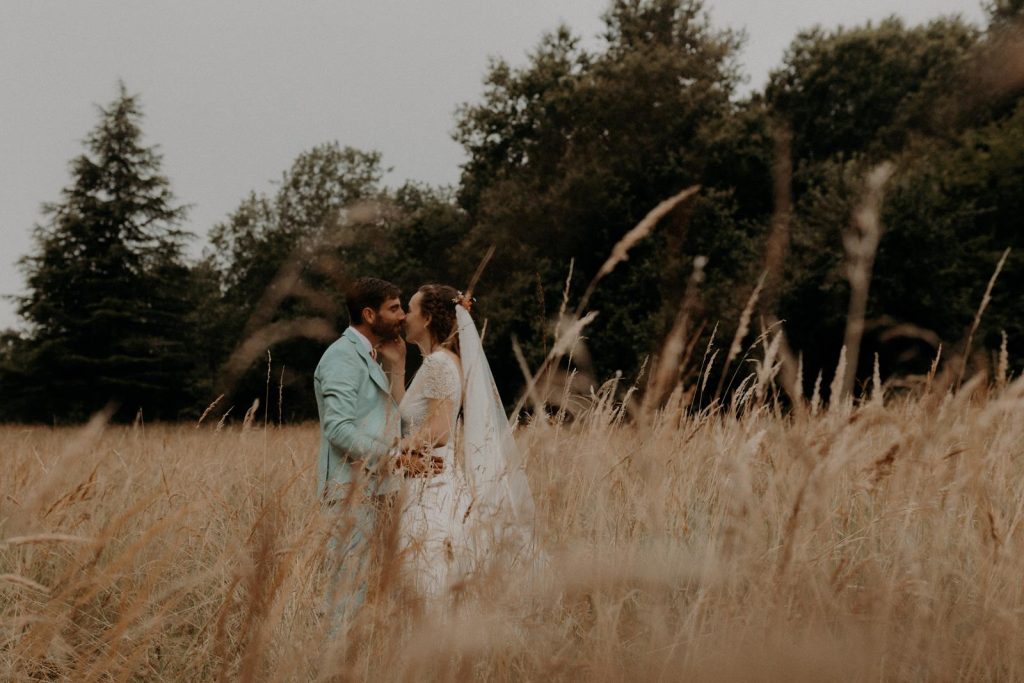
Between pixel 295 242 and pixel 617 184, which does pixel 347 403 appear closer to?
pixel 295 242

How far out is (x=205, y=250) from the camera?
29.7m

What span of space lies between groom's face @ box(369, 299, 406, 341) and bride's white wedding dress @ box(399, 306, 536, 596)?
0.36m

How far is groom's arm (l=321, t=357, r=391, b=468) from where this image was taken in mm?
3387

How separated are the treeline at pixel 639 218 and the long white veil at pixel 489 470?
37.6 feet

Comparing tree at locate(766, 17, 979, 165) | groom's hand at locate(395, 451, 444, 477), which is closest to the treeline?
tree at locate(766, 17, 979, 165)

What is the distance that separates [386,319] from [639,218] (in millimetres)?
17161

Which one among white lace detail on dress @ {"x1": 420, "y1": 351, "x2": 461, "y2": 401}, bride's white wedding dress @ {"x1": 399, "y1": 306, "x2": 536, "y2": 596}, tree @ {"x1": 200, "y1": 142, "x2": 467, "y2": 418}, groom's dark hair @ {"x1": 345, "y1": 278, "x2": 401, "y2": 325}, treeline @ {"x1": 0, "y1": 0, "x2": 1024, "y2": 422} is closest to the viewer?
bride's white wedding dress @ {"x1": 399, "y1": 306, "x2": 536, "y2": 596}

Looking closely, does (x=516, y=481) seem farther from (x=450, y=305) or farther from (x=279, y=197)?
(x=279, y=197)

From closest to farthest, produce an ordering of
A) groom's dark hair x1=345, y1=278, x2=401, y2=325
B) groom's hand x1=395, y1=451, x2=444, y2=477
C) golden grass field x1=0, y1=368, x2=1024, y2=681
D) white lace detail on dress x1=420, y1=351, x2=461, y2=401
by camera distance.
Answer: golden grass field x1=0, y1=368, x2=1024, y2=681
groom's hand x1=395, y1=451, x2=444, y2=477
white lace detail on dress x1=420, y1=351, x2=461, y2=401
groom's dark hair x1=345, y1=278, x2=401, y2=325

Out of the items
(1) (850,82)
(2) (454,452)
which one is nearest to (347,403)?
(2) (454,452)

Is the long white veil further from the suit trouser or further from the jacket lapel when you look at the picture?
the jacket lapel

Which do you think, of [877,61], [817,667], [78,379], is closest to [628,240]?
[817,667]

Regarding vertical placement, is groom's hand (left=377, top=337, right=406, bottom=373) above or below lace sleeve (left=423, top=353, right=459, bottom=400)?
above

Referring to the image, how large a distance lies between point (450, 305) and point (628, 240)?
2868 millimetres
